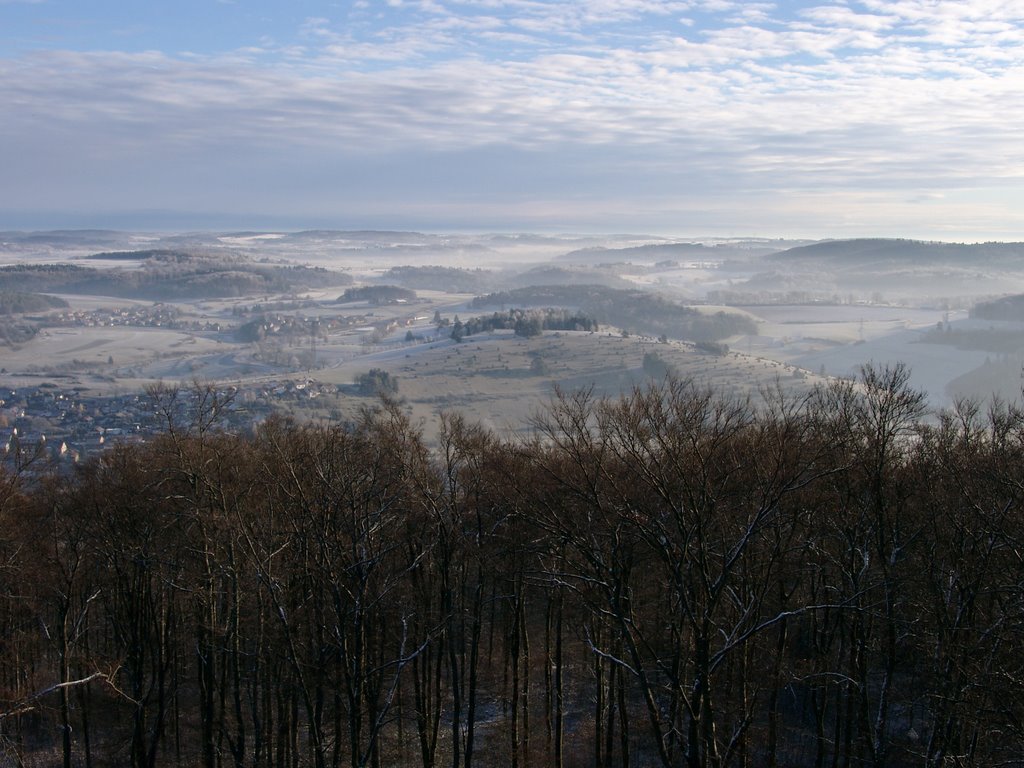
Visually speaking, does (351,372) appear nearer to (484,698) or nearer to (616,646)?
(484,698)

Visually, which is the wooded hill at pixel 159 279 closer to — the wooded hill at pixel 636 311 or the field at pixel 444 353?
the field at pixel 444 353

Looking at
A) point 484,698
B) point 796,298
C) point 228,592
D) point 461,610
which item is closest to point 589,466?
point 461,610

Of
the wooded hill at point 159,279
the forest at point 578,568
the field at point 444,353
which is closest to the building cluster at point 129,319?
the field at point 444,353

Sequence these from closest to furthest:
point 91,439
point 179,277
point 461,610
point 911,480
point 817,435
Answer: point 817,435, point 911,480, point 461,610, point 91,439, point 179,277

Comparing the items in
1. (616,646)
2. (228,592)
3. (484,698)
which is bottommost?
(484,698)

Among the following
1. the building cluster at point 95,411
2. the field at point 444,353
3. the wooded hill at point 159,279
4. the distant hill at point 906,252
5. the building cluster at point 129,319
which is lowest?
the building cluster at point 95,411

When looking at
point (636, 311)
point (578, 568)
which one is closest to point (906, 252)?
point (636, 311)
